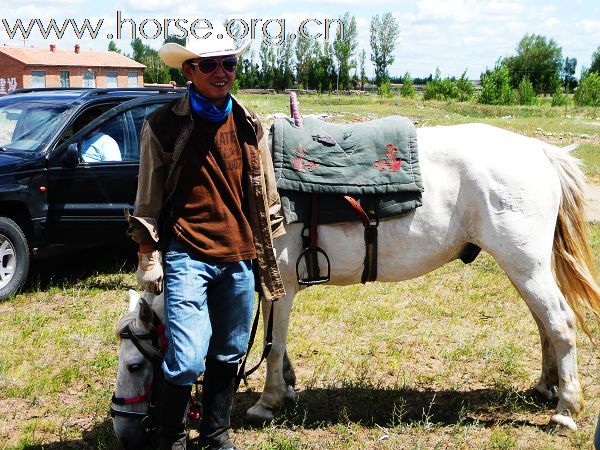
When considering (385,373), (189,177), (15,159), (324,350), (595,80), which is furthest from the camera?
(595,80)

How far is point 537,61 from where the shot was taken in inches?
3265

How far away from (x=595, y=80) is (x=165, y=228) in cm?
5746

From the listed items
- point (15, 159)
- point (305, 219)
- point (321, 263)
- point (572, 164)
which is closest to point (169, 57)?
point (305, 219)

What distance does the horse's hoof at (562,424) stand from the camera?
12.7 feet

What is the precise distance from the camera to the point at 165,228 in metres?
3.34

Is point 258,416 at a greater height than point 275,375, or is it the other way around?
point 275,375

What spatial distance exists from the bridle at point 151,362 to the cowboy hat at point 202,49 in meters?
1.26

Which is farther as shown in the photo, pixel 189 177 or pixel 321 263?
pixel 321 263

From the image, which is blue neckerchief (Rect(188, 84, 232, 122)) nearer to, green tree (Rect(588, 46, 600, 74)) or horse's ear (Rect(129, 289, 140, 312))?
horse's ear (Rect(129, 289, 140, 312))

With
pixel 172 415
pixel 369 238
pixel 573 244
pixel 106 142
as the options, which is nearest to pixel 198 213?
pixel 172 415

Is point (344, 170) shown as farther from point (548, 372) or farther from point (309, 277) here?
point (548, 372)

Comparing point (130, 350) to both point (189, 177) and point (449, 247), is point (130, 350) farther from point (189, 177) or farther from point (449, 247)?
point (449, 247)

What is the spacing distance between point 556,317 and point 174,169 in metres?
2.29

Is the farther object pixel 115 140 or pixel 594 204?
pixel 594 204
